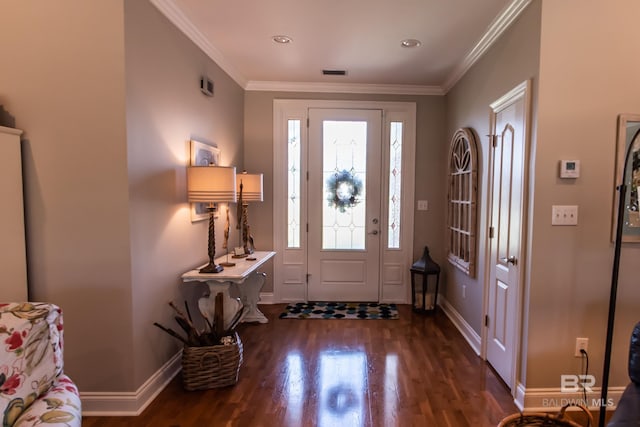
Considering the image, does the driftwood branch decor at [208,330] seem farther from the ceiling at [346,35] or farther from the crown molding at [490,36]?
the crown molding at [490,36]

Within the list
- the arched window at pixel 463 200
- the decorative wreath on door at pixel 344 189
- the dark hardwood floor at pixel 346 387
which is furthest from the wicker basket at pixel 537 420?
the decorative wreath on door at pixel 344 189

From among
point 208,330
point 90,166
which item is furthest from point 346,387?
point 90,166

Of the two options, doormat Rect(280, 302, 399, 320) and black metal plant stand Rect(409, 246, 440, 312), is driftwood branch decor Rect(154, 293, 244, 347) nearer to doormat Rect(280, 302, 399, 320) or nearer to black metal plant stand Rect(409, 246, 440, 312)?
doormat Rect(280, 302, 399, 320)

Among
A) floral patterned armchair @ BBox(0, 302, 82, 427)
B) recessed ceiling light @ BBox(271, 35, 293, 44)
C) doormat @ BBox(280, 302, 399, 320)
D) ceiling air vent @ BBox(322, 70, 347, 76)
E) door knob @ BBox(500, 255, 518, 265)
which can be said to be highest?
recessed ceiling light @ BBox(271, 35, 293, 44)

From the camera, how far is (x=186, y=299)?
8.66ft

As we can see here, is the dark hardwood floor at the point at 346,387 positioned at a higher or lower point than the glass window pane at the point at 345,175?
lower

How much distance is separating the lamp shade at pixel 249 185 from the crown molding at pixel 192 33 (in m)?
1.08

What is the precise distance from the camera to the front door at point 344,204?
402 centimetres

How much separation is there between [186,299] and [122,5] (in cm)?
198

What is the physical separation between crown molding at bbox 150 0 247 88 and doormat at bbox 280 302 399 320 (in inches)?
104

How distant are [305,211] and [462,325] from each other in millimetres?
2073

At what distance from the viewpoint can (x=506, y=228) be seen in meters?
2.38

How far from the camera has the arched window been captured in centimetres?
298

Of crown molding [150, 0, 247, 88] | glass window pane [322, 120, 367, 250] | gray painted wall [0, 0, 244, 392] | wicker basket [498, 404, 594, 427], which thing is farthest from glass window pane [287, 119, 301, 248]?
wicker basket [498, 404, 594, 427]
